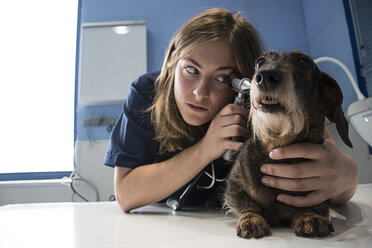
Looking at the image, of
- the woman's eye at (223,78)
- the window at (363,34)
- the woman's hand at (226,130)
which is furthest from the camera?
the window at (363,34)

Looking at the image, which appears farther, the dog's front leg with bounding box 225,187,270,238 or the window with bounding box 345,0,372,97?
the window with bounding box 345,0,372,97

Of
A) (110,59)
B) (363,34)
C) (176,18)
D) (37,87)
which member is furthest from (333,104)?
(37,87)

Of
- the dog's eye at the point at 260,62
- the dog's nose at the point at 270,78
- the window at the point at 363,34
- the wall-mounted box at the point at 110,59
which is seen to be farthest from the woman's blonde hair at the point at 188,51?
the wall-mounted box at the point at 110,59

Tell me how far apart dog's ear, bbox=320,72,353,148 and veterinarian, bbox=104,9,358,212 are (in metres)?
0.06

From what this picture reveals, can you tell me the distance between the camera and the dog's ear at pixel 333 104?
0.61 meters

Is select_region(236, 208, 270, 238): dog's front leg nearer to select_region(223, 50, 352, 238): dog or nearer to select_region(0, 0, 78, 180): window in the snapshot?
select_region(223, 50, 352, 238): dog

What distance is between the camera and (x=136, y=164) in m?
1.01

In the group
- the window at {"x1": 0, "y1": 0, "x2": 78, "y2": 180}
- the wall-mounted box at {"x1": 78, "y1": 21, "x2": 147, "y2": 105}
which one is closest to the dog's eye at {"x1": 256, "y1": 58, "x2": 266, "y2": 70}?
the wall-mounted box at {"x1": 78, "y1": 21, "x2": 147, "y2": 105}

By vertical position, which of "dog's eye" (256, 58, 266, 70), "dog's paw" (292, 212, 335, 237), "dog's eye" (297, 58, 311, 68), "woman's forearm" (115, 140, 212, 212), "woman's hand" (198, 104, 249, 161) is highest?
"dog's eye" (256, 58, 266, 70)

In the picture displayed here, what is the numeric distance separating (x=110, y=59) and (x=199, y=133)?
2.00 meters

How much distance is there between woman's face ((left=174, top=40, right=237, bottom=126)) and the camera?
853mm

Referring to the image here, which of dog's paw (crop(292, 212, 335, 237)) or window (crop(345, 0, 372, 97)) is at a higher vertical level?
window (crop(345, 0, 372, 97))

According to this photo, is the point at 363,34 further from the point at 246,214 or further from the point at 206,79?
the point at 246,214

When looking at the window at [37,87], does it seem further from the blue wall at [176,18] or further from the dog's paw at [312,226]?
the dog's paw at [312,226]
